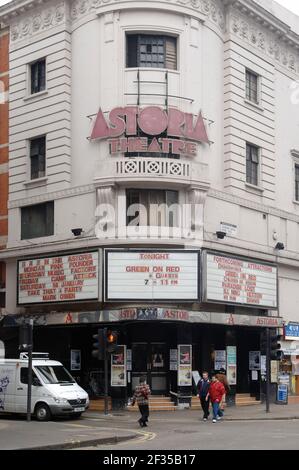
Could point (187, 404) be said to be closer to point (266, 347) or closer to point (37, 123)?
point (266, 347)

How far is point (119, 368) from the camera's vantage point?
3006cm

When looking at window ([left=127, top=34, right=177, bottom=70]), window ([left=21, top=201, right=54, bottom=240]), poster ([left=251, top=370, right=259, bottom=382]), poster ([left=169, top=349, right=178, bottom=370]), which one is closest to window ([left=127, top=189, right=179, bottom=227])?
window ([left=21, top=201, right=54, bottom=240])

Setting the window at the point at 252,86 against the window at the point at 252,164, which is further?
the window at the point at 252,86

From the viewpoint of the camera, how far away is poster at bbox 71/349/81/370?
3244 cm

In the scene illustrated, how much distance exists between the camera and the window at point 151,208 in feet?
101

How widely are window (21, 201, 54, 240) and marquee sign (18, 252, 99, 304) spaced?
1347mm

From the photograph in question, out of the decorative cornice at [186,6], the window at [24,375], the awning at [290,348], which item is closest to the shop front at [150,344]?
the awning at [290,348]

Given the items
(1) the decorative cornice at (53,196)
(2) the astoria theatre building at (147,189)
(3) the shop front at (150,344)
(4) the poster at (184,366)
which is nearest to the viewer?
(3) the shop front at (150,344)

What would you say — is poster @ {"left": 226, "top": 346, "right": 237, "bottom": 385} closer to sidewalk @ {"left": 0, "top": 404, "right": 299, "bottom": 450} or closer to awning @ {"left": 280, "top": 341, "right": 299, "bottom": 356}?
sidewalk @ {"left": 0, "top": 404, "right": 299, "bottom": 450}

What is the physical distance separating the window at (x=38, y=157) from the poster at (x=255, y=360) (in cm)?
1236

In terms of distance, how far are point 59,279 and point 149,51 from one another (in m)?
9.99

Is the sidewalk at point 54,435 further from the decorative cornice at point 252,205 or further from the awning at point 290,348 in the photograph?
the awning at point 290,348

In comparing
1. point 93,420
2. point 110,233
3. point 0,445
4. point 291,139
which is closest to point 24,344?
point 93,420
